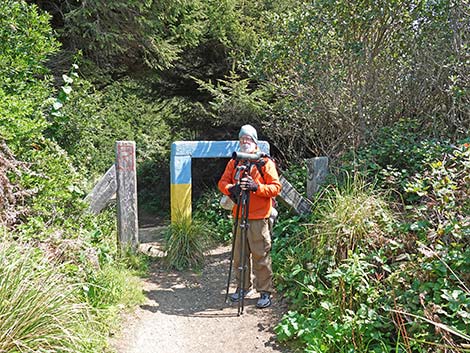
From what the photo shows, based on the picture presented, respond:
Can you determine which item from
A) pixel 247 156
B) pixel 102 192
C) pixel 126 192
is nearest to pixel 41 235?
pixel 102 192

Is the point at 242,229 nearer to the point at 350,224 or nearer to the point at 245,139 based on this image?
the point at 245,139

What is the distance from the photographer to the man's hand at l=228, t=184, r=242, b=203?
4196mm

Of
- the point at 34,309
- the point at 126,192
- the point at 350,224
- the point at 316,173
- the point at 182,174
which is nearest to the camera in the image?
the point at 34,309

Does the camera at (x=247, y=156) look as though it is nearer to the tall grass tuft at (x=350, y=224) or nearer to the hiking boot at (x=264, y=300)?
the tall grass tuft at (x=350, y=224)

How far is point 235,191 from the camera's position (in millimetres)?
4246

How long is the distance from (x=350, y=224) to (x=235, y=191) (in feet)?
3.99

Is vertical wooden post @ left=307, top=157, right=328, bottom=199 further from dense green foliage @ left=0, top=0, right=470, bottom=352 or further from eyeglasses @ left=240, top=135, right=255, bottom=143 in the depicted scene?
eyeglasses @ left=240, top=135, right=255, bottom=143

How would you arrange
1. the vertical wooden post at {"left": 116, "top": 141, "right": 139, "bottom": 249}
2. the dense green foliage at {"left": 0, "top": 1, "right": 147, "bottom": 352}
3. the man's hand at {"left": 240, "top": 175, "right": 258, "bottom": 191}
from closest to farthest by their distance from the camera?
the dense green foliage at {"left": 0, "top": 1, "right": 147, "bottom": 352} → the man's hand at {"left": 240, "top": 175, "right": 258, "bottom": 191} → the vertical wooden post at {"left": 116, "top": 141, "right": 139, "bottom": 249}

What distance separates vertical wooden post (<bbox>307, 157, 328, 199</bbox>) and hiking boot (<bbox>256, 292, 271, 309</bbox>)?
1688mm

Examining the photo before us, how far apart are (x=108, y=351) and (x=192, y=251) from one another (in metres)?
2.40

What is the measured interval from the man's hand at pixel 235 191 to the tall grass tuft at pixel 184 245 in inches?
59.6

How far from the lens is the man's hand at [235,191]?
420 cm

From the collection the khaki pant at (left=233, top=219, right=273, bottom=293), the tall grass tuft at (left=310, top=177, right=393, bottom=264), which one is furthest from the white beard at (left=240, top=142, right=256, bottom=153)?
the tall grass tuft at (left=310, top=177, right=393, bottom=264)

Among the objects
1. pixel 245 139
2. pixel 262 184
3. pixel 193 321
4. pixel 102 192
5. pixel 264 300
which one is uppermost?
pixel 245 139
